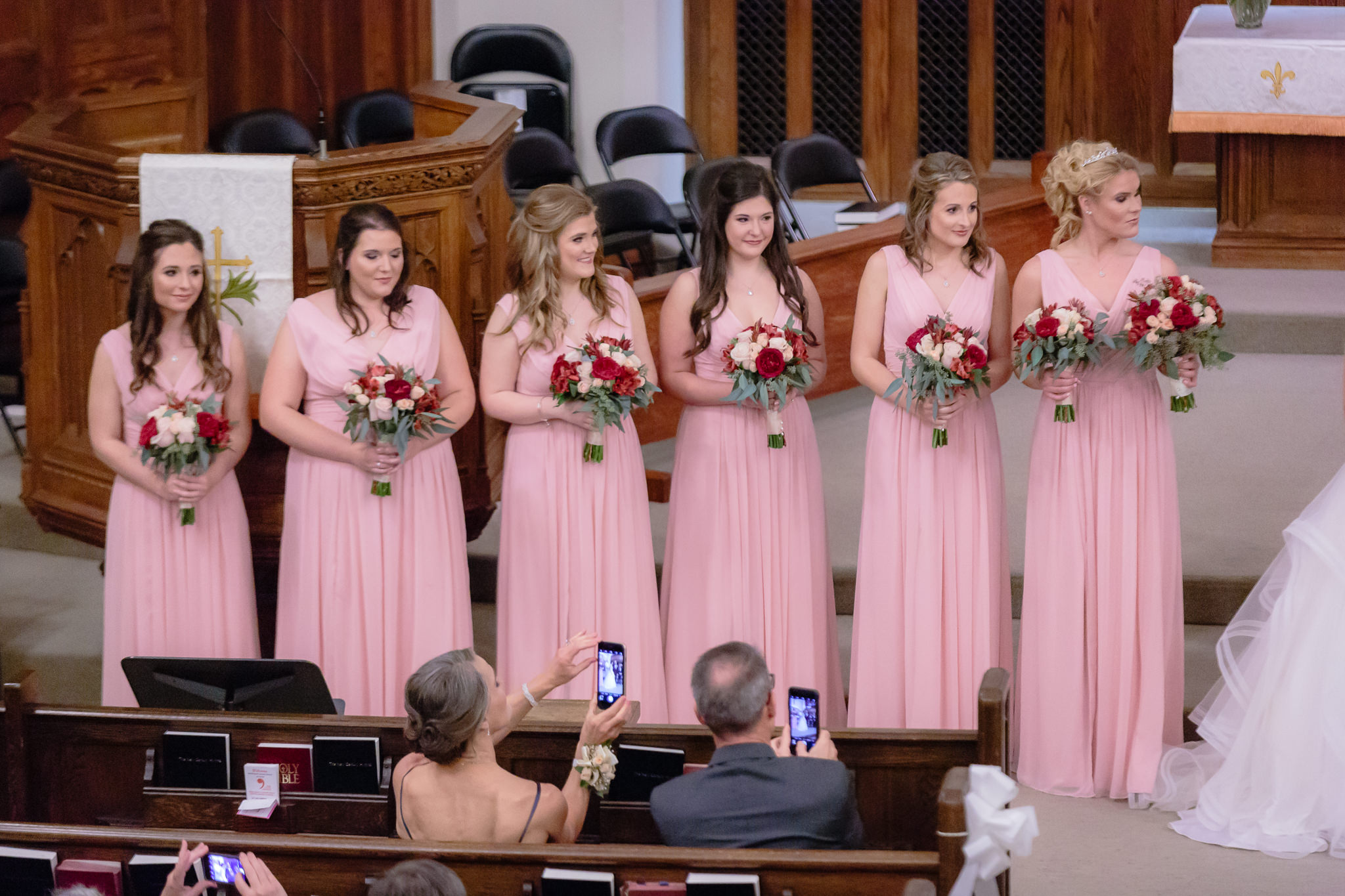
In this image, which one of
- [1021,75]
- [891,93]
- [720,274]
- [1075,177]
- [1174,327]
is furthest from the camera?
[891,93]

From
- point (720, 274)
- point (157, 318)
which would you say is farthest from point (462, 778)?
point (157, 318)

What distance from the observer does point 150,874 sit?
338 cm

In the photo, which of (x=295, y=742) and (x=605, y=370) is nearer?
(x=295, y=742)

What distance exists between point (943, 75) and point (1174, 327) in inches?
278

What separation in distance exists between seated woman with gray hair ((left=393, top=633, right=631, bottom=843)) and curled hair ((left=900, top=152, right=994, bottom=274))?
7.02ft

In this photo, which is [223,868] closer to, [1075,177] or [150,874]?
[150,874]

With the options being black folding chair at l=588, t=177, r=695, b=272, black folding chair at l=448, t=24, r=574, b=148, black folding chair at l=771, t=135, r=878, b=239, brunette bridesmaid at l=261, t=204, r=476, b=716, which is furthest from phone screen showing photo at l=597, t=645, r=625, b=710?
black folding chair at l=448, t=24, r=574, b=148

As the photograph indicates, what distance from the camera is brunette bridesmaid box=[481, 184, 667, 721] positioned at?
5.12 meters

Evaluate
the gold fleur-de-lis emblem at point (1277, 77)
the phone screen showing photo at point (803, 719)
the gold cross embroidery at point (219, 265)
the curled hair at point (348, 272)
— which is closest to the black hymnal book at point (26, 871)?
the phone screen showing photo at point (803, 719)

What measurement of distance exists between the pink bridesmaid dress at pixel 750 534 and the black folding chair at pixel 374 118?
513cm

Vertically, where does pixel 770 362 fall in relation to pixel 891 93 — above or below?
below

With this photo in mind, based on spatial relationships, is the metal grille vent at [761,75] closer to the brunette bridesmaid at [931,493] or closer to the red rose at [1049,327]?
the brunette bridesmaid at [931,493]

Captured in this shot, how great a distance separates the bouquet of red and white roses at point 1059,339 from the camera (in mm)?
4785

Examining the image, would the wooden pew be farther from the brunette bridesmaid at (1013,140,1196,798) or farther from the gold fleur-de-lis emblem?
the gold fleur-de-lis emblem
